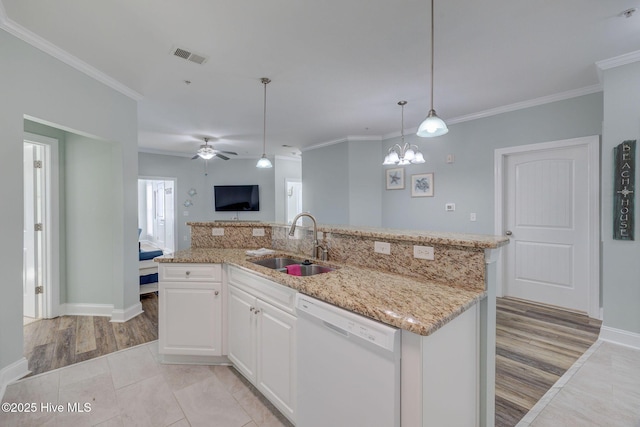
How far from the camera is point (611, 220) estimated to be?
2.59 metres

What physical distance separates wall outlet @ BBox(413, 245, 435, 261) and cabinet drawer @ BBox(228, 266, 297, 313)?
2.45 feet

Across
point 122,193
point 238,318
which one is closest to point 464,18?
point 238,318

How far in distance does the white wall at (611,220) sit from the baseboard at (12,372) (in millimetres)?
4904

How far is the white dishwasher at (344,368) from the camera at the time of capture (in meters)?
1.09

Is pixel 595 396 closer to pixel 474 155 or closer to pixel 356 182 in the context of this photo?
pixel 474 155

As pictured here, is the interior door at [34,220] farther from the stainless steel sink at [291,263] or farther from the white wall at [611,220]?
the white wall at [611,220]

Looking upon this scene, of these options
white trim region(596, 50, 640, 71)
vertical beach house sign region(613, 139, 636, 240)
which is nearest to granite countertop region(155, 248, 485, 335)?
vertical beach house sign region(613, 139, 636, 240)

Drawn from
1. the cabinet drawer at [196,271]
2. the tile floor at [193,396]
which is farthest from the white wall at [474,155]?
the cabinet drawer at [196,271]

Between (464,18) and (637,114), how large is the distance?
185 centimetres

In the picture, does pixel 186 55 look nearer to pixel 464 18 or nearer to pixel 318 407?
pixel 464 18

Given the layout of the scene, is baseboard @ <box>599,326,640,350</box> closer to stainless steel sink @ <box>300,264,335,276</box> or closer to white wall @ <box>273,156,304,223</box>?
stainless steel sink @ <box>300,264,335,276</box>

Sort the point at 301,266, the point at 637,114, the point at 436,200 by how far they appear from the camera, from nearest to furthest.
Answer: the point at 301,266, the point at 637,114, the point at 436,200

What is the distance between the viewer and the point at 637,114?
96.4 inches

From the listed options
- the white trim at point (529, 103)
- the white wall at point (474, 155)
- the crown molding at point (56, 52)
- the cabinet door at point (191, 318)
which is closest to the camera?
the crown molding at point (56, 52)
